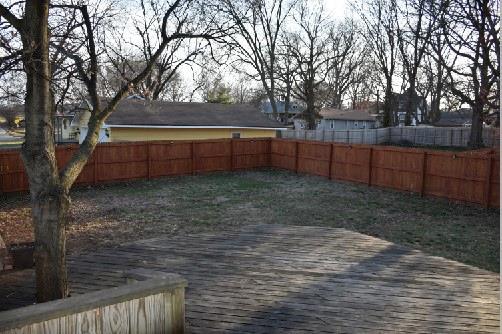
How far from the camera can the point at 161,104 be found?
29.1 meters

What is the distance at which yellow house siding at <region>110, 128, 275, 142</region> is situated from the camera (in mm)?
25062

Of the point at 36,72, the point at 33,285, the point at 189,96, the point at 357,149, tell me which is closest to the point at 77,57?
the point at 36,72

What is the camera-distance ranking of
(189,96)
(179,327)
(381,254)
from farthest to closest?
(189,96) → (381,254) → (179,327)

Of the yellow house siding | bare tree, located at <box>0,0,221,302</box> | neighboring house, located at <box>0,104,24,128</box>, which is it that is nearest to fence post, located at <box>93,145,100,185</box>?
neighboring house, located at <box>0,104,24,128</box>

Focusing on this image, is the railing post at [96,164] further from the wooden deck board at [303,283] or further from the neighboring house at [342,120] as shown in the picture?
the neighboring house at [342,120]

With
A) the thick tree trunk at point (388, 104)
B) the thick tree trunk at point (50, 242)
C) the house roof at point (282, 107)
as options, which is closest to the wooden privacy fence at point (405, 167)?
the thick tree trunk at point (50, 242)

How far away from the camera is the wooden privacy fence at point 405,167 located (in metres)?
13.5

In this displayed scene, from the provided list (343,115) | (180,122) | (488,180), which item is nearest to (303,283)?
(488,180)

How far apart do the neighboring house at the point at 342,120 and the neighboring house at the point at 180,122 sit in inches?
1257

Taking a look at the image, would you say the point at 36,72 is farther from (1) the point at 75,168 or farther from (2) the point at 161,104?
(2) the point at 161,104

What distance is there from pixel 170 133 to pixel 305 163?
30.6 ft

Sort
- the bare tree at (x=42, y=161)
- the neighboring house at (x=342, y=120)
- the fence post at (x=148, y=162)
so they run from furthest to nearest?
1. the neighboring house at (x=342, y=120)
2. the fence post at (x=148, y=162)
3. the bare tree at (x=42, y=161)

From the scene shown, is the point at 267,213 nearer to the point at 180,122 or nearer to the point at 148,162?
the point at 148,162

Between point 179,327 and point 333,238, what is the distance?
5136 millimetres
